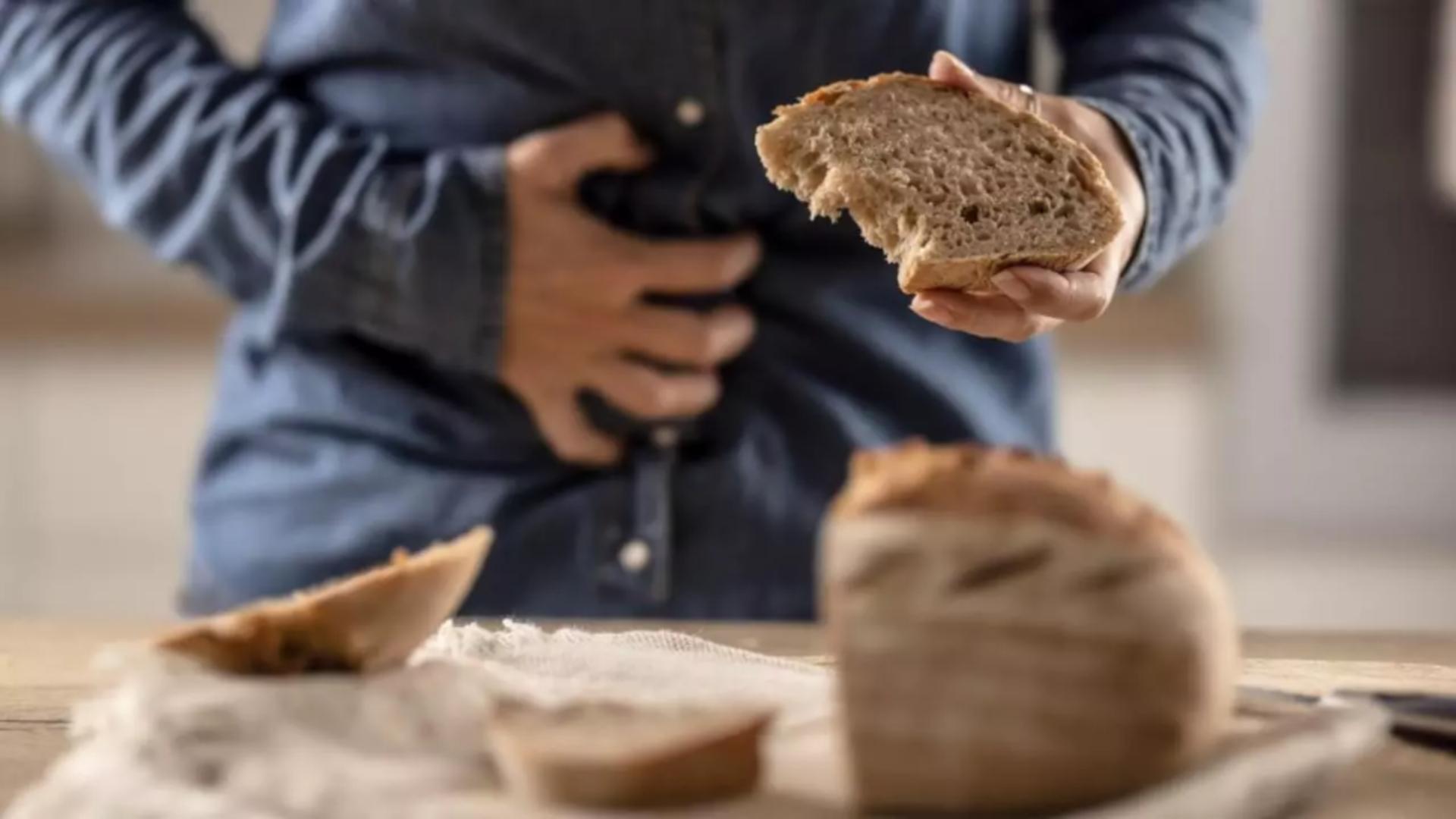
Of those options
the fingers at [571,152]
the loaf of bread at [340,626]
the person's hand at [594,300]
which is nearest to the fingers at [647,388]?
the person's hand at [594,300]

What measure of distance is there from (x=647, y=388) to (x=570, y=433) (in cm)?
5

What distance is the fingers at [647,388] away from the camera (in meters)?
Result: 1.07

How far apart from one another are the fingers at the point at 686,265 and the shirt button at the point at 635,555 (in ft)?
0.48

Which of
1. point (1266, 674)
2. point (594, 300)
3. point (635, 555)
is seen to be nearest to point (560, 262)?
point (594, 300)

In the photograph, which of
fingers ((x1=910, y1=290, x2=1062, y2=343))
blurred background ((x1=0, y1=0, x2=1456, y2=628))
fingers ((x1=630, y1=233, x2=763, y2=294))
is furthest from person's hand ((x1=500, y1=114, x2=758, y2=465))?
blurred background ((x1=0, y1=0, x2=1456, y2=628))

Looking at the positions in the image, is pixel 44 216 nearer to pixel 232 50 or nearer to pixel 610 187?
pixel 232 50

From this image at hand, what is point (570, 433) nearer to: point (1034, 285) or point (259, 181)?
point (259, 181)

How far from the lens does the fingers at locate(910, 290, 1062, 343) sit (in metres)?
0.83

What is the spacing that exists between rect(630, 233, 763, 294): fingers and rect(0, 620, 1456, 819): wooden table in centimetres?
19

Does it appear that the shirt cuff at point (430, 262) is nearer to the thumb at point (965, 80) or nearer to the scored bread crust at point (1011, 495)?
the thumb at point (965, 80)

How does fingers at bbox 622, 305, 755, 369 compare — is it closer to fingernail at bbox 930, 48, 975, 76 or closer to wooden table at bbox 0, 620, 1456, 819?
wooden table at bbox 0, 620, 1456, 819

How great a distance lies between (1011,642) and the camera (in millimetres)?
578

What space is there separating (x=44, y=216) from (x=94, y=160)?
1.50m

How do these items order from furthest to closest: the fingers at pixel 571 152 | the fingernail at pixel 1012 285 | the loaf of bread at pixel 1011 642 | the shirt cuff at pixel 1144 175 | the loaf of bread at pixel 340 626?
the fingers at pixel 571 152 → the shirt cuff at pixel 1144 175 → the fingernail at pixel 1012 285 → the loaf of bread at pixel 340 626 → the loaf of bread at pixel 1011 642
